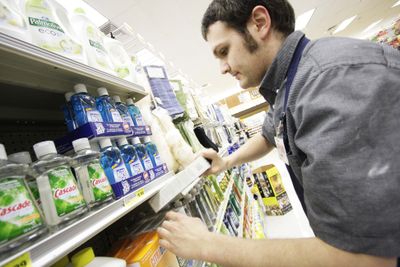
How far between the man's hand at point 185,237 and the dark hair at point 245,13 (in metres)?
0.91

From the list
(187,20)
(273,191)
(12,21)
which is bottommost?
(273,191)

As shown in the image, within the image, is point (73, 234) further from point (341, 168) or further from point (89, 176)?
point (341, 168)

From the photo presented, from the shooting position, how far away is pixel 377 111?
0.58m

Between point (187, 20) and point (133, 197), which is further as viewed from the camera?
point (187, 20)

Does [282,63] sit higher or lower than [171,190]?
higher

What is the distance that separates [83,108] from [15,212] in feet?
1.39

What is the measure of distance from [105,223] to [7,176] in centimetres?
24

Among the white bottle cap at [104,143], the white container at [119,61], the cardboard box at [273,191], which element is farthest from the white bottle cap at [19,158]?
the cardboard box at [273,191]

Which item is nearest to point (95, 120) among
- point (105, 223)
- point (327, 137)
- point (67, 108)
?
point (67, 108)

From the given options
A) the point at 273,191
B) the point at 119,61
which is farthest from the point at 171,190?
the point at 273,191

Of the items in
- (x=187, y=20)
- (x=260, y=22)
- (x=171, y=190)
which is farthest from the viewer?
(x=187, y=20)

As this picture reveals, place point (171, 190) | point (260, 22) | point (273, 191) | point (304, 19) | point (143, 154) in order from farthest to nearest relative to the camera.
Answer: point (304, 19)
point (273, 191)
point (260, 22)
point (143, 154)
point (171, 190)

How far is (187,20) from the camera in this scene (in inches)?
187

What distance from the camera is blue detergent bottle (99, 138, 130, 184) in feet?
2.50
